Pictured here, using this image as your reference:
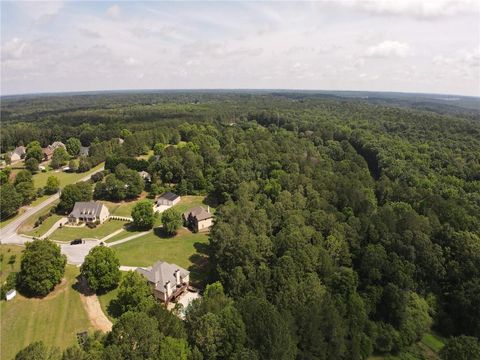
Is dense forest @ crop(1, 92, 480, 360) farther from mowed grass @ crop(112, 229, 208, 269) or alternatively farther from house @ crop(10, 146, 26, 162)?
house @ crop(10, 146, 26, 162)

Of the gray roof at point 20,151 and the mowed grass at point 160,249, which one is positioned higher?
the gray roof at point 20,151

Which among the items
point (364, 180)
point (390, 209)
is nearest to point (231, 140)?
point (364, 180)

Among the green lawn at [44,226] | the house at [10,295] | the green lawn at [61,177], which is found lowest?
the green lawn at [44,226]

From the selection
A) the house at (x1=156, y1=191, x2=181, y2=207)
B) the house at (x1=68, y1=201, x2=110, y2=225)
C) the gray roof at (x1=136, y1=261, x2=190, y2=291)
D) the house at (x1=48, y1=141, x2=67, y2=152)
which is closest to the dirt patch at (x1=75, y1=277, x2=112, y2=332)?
the gray roof at (x1=136, y1=261, x2=190, y2=291)

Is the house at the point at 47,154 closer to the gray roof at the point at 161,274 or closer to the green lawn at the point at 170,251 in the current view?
the green lawn at the point at 170,251

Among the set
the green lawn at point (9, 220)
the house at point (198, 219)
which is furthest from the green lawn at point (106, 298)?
the green lawn at point (9, 220)

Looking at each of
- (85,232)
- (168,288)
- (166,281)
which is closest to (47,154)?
(85,232)

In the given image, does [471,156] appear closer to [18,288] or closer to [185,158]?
[185,158]
